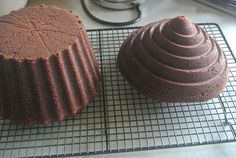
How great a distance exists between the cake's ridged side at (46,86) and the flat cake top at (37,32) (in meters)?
0.02

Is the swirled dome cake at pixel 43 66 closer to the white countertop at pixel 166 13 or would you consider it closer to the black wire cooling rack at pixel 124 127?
the black wire cooling rack at pixel 124 127

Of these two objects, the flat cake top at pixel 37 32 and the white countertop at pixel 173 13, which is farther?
the white countertop at pixel 173 13

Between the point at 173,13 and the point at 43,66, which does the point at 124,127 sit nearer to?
the point at 43,66

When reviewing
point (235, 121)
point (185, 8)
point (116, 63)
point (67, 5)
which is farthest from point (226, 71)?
point (67, 5)

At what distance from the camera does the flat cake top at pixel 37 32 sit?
673 millimetres

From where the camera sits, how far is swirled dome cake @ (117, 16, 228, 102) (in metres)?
0.72

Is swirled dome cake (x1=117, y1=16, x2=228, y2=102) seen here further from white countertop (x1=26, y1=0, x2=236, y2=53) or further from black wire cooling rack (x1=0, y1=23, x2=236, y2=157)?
white countertop (x1=26, y1=0, x2=236, y2=53)

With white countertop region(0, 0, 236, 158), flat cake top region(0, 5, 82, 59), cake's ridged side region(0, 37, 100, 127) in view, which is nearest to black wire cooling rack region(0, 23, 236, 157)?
cake's ridged side region(0, 37, 100, 127)

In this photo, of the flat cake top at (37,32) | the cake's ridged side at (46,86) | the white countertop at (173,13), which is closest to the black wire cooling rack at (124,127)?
the cake's ridged side at (46,86)

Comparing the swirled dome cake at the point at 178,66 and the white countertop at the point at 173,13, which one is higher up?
the swirled dome cake at the point at 178,66

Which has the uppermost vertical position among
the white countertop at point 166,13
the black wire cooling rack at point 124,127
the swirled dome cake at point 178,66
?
the swirled dome cake at point 178,66

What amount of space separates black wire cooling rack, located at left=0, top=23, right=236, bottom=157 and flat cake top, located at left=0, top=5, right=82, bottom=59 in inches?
7.3

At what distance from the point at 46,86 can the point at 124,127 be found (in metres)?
0.21

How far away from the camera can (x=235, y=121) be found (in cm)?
77
